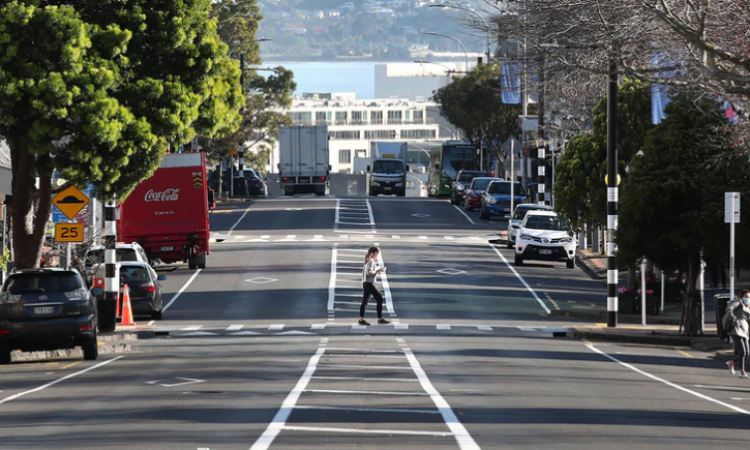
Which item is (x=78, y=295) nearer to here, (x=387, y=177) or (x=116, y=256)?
(x=116, y=256)

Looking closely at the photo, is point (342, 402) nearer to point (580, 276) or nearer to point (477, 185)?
point (580, 276)

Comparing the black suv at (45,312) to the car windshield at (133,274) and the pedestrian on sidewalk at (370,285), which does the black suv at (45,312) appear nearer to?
the pedestrian on sidewalk at (370,285)

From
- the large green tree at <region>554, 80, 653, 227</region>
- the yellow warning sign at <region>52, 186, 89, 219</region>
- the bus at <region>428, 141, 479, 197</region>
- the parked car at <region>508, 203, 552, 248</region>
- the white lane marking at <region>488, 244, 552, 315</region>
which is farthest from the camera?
the bus at <region>428, 141, 479, 197</region>

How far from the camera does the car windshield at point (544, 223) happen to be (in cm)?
4234

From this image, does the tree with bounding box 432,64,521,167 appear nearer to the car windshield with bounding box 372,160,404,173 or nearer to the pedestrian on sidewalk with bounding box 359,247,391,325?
the car windshield with bounding box 372,160,404,173

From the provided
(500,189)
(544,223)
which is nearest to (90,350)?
(544,223)

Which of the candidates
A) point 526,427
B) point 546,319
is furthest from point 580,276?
point 526,427

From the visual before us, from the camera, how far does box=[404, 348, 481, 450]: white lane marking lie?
42.8ft

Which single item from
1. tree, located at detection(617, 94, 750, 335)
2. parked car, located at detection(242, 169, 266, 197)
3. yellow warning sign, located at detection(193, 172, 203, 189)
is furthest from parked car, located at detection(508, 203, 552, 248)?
parked car, located at detection(242, 169, 266, 197)

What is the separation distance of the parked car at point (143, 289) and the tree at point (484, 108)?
180ft

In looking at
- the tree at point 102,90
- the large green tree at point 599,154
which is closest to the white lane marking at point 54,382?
the tree at point 102,90

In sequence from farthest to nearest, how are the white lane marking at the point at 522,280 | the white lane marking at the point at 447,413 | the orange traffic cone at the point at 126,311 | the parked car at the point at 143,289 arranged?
the white lane marking at the point at 522,280 → the parked car at the point at 143,289 → the orange traffic cone at the point at 126,311 → the white lane marking at the point at 447,413

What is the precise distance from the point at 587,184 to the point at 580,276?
10.1 ft

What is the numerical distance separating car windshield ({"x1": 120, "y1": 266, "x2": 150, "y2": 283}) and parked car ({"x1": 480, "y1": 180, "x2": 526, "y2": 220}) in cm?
3103
